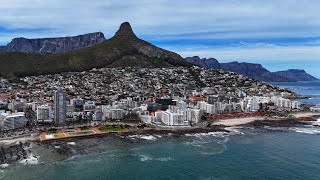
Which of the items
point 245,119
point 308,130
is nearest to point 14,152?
point 245,119

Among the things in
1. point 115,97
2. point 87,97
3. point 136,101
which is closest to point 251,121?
point 136,101

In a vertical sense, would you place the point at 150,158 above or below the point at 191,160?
above

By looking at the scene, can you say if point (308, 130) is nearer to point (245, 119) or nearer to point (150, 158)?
point (245, 119)

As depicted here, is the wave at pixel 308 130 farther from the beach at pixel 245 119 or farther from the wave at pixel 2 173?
the wave at pixel 2 173

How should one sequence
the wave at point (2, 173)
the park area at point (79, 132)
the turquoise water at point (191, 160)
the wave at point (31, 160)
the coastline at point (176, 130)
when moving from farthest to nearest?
the park area at point (79, 132) → the coastline at point (176, 130) → the wave at point (31, 160) → the turquoise water at point (191, 160) → the wave at point (2, 173)

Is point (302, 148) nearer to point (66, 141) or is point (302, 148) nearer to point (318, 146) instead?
point (318, 146)

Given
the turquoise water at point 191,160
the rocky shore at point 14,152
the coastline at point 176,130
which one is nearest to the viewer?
the turquoise water at point 191,160

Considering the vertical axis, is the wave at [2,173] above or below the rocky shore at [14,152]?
below

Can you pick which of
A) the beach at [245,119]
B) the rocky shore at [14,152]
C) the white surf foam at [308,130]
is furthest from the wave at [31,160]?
the white surf foam at [308,130]

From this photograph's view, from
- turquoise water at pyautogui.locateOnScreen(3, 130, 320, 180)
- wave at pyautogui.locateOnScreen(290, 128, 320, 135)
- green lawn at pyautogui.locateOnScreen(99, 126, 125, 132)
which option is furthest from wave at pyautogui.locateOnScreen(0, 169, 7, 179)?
wave at pyautogui.locateOnScreen(290, 128, 320, 135)
